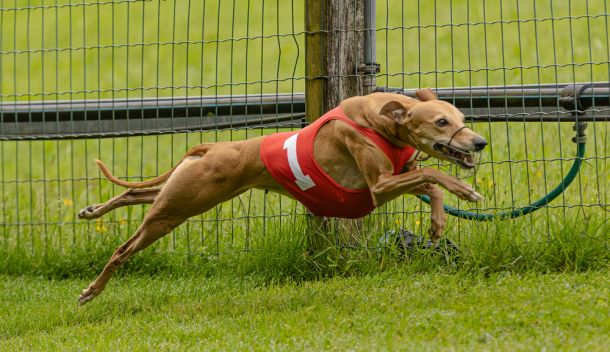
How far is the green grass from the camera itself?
17.3 feet

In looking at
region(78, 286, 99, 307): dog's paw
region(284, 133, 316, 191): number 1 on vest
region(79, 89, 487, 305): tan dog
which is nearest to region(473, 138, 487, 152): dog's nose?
region(79, 89, 487, 305): tan dog

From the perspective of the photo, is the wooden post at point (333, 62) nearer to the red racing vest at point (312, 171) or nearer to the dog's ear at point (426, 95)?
the red racing vest at point (312, 171)

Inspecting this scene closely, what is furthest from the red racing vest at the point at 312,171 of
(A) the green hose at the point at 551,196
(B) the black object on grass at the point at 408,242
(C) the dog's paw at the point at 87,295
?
(C) the dog's paw at the point at 87,295

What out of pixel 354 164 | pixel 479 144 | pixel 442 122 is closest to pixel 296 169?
pixel 354 164

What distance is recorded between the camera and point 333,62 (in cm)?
721

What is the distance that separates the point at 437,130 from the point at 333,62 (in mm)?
1788

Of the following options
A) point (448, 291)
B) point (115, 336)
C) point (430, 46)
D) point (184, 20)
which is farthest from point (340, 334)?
point (184, 20)

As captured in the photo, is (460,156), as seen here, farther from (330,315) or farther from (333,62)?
(333,62)

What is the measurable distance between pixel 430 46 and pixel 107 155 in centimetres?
528

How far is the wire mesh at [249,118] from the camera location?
23.6 ft

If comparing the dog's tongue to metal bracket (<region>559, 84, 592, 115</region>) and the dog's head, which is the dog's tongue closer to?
the dog's head

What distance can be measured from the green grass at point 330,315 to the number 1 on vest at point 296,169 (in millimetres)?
756

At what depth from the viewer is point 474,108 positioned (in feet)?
23.6

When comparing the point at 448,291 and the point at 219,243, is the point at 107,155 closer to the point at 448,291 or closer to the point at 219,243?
the point at 219,243
